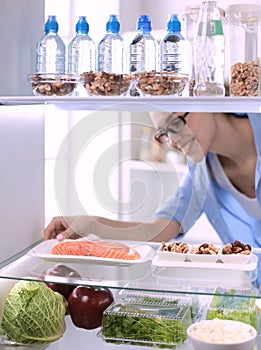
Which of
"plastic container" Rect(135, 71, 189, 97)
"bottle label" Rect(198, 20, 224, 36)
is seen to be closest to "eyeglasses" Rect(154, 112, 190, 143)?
"plastic container" Rect(135, 71, 189, 97)

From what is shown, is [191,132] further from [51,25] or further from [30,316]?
[30,316]

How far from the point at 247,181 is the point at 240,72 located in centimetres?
105

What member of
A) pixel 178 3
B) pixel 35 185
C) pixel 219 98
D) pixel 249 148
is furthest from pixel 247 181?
pixel 219 98

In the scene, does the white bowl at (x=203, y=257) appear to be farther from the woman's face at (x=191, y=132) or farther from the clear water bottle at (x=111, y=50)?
the clear water bottle at (x=111, y=50)

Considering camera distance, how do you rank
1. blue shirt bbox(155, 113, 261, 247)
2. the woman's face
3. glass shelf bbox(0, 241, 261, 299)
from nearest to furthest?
1. glass shelf bbox(0, 241, 261, 299)
2. the woman's face
3. blue shirt bbox(155, 113, 261, 247)

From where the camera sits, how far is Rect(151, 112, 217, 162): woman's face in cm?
143

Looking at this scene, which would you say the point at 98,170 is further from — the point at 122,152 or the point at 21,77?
the point at 21,77

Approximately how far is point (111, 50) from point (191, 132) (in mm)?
434

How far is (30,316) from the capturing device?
4.59ft

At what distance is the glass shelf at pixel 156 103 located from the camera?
48.6 inches

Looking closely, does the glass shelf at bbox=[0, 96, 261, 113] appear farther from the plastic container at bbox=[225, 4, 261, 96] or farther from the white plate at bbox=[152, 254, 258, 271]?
the white plate at bbox=[152, 254, 258, 271]

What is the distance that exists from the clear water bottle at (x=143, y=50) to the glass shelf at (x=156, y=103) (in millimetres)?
89

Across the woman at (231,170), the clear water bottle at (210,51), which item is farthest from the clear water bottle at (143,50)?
the woman at (231,170)

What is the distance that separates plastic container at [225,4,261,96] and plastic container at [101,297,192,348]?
0.50 meters
